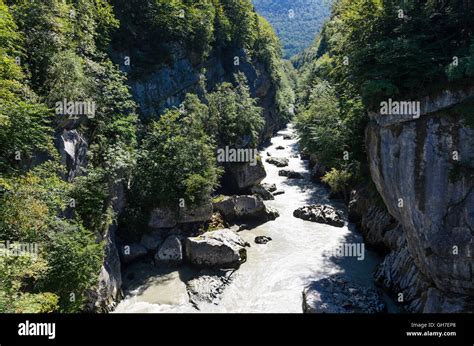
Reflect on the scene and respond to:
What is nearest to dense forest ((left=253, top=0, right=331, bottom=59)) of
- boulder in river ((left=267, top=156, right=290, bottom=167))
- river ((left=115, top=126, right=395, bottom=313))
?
boulder in river ((left=267, top=156, right=290, bottom=167))

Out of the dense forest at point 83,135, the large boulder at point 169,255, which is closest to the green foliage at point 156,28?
the dense forest at point 83,135

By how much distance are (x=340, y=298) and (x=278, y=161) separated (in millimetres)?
29756

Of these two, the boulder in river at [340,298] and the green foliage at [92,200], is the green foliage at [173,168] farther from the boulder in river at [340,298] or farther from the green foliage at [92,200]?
the boulder in river at [340,298]

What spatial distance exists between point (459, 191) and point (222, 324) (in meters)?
13.3

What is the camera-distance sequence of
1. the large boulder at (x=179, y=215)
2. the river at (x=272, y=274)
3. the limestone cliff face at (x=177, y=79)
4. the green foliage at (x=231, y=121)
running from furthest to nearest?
1. the green foliage at (x=231, y=121)
2. the limestone cliff face at (x=177, y=79)
3. the large boulder at (x=179, y=215)
4. the river at (x=272, y=274)

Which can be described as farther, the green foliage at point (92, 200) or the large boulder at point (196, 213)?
the large boulder at point (196, 213)

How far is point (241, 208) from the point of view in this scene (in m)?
28.9

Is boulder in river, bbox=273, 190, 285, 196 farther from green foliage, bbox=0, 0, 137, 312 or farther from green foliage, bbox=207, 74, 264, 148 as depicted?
green foliage, bbox=0, 0, 137, 312

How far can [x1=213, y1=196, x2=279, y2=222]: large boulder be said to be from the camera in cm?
2859

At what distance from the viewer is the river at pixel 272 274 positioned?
1889 centimetres

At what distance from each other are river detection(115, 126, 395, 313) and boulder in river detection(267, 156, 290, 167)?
16588mm

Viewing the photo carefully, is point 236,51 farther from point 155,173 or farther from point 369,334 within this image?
point 369,334

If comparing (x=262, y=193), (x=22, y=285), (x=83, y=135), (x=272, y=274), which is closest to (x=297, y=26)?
(x=262, y=193)

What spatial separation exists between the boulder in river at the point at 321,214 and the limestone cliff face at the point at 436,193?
1156 centimetres
